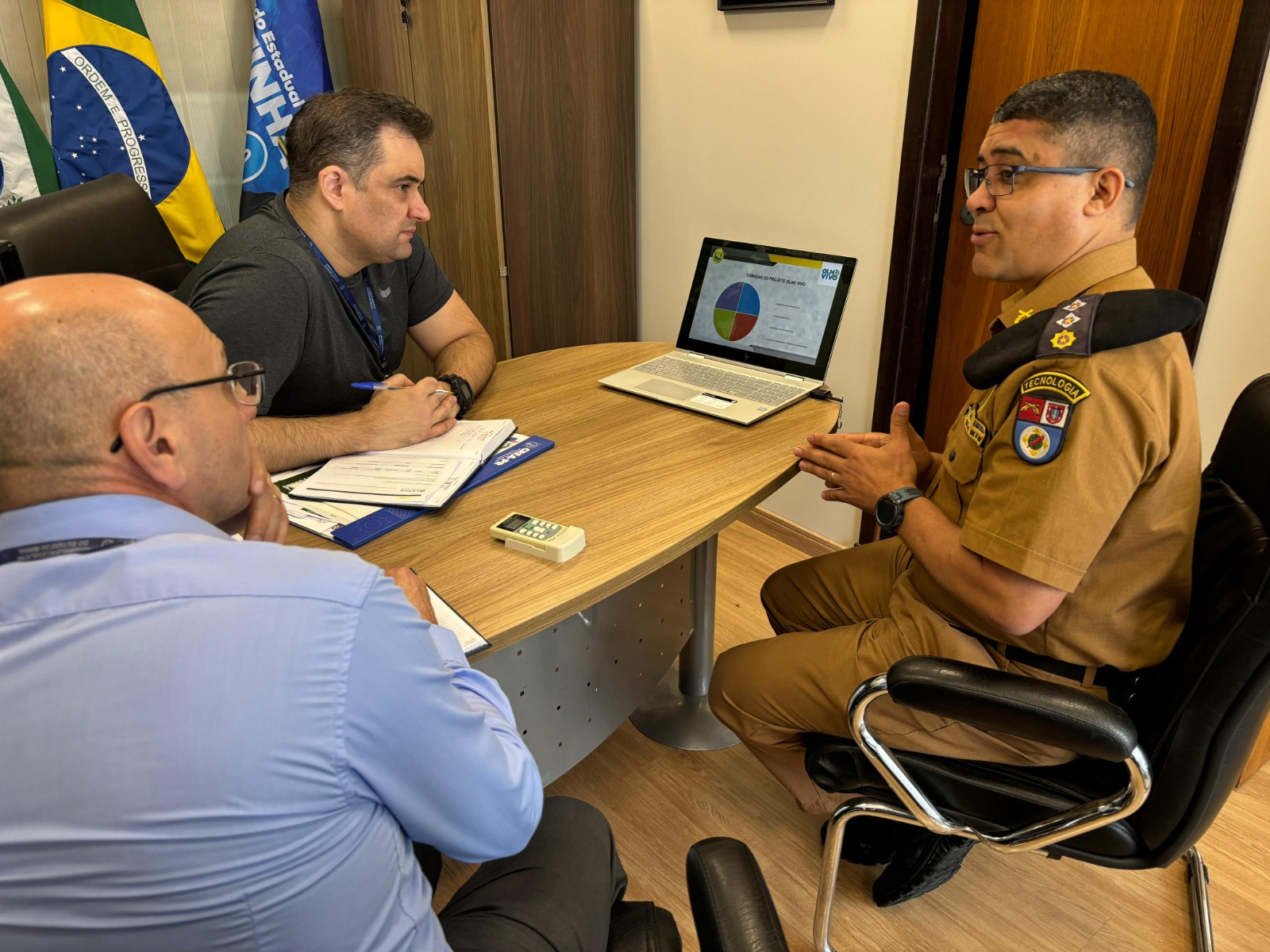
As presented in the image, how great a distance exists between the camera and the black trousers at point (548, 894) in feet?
2.99

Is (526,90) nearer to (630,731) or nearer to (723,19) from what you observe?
(723,19)

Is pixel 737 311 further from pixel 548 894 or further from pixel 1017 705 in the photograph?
pixel 548 894

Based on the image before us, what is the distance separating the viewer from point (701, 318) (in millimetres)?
2008

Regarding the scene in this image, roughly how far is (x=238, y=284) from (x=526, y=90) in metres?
1.41

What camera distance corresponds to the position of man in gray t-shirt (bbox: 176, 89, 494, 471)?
1537 millimetres

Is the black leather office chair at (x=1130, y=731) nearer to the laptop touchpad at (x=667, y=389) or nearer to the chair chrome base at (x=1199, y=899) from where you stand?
the chair chrome base at (x=1199, y=899)

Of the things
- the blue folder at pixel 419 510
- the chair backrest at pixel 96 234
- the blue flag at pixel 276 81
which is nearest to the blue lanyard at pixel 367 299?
the chair backrest at pixel 96 234

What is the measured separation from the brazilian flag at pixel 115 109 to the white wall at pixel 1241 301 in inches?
103

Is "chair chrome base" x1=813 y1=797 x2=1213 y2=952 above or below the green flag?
below

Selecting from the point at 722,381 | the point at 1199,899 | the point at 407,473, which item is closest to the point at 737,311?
the point at 722,381

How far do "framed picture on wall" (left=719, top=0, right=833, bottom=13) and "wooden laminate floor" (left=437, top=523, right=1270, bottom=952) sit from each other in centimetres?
201

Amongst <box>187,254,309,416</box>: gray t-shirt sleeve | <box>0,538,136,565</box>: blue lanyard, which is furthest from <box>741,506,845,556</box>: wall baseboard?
<box>0,538,136,565</box>: blue lanyard

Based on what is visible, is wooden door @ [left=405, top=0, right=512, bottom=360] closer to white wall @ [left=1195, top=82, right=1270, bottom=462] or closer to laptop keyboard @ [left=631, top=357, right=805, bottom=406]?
laptop keyboard @ [left=631, top=357, right=805, bottom=406]

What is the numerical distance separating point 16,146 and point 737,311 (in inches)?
74.3
